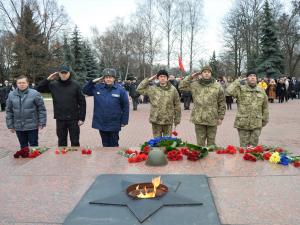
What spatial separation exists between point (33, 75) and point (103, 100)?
31434 mm

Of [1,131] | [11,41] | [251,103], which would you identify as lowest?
[1,131]

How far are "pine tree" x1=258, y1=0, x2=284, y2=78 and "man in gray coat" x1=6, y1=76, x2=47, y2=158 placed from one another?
28.2 m

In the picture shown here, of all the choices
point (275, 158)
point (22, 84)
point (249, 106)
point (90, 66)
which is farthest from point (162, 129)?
point (90, 66)

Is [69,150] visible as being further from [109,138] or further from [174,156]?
[174,156]

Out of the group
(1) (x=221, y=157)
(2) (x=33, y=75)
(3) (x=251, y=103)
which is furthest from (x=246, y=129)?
(2) (x=33, y=75)

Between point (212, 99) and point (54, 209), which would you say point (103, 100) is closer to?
point (212, 99)

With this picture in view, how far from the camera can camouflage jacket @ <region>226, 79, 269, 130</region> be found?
5398 mm

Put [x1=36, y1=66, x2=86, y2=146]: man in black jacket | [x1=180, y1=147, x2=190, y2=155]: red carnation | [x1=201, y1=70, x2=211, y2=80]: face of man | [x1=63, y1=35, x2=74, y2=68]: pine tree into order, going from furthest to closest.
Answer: [x1=63, y1=35, x2=74, y2=68]: pine tree < [x1=36, y1=66, x2=86, y2=146]: man in black jacket < [x1=201, y1=70, x2=211, y2=80]: face of man < [x1=180, y1=147, x2=190, y2=155]: red carnation

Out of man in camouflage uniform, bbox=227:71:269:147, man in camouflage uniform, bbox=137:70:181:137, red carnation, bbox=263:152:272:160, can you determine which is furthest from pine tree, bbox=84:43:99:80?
red carnation, bbox=263:152:272:160

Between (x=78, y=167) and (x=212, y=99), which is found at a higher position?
(x=212, y=99)

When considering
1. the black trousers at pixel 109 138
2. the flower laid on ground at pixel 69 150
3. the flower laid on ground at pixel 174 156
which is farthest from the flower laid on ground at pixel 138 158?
the black trousers at pixel 109 138

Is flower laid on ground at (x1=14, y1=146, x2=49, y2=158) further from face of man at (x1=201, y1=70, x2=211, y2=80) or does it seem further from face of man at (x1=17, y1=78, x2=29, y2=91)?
face of man at (x1=201, y1=70, x2=211, y2=80)

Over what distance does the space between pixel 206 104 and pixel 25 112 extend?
2658mm

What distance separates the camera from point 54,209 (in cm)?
297
